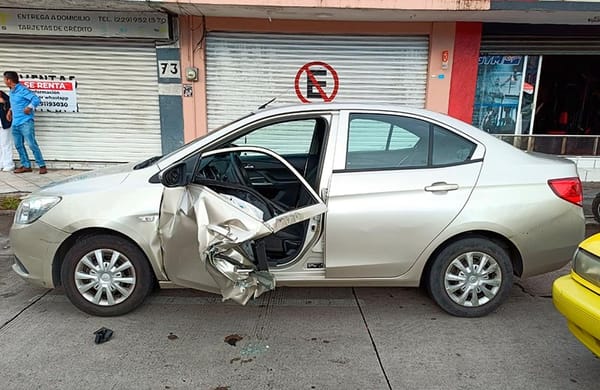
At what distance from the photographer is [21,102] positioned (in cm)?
789

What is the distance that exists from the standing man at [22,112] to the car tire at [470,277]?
25.8 ft

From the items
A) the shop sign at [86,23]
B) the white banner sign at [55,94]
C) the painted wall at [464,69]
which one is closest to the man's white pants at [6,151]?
the white banner sign at [55,94]

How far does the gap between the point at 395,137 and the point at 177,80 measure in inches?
242

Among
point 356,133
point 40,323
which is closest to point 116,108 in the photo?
point 40,323

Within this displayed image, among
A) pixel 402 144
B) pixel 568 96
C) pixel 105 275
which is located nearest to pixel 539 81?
pixel 568 96

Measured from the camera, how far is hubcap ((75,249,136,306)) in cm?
329

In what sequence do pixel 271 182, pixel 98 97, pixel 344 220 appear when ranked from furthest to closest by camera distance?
pixel 98 97 → pixel 271 182 → pixel 344 220

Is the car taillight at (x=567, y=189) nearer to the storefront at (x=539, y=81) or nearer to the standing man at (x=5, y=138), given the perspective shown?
the storefront at (x=539, y=81)

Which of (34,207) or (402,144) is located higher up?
(402,144)

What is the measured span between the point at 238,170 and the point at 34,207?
1.66 m

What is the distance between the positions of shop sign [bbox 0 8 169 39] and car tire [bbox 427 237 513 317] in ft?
22.8

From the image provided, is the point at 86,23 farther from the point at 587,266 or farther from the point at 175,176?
the point at 587,266

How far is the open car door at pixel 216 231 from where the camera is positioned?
298 cm

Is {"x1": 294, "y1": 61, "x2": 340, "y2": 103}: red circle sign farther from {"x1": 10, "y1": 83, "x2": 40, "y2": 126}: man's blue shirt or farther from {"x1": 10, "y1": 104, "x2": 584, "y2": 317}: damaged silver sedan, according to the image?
{"x1": 10, "y1": 104, "x2": 584, "y2": 317}: damaged silver sedan
